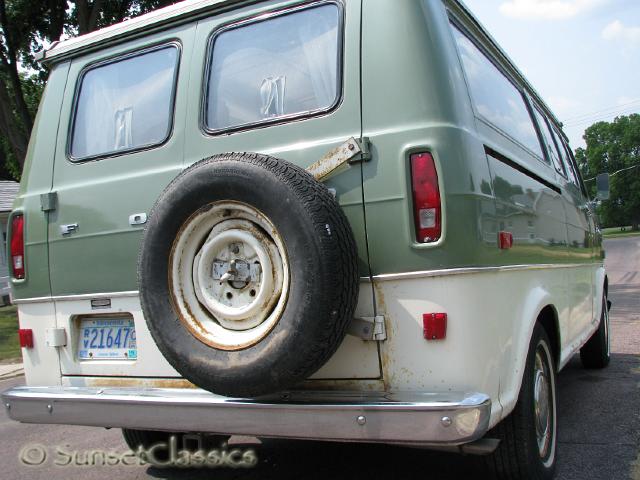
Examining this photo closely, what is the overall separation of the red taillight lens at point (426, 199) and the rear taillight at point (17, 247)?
7.36 feet

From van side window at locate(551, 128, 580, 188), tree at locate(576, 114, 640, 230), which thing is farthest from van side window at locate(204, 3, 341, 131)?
tree at locate(576, 114, 640, 230)

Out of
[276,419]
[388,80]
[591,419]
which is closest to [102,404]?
[276,419]

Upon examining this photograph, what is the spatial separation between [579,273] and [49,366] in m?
3.65

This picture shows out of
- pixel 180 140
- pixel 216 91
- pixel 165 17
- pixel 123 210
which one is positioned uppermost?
pixel 165 17

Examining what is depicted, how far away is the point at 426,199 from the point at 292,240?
1.87 feet

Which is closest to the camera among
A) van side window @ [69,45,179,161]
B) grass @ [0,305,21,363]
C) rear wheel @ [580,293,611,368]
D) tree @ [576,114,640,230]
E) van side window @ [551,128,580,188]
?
van side window @ [69,45,179,161]

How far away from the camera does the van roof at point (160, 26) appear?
3.15 m

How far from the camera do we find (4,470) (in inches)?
161

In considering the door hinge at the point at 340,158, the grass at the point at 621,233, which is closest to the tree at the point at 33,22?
the door hinge at the point at 340,158

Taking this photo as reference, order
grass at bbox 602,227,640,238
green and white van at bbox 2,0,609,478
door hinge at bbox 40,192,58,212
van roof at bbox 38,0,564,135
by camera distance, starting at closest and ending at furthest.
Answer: green and white van at bbox 2,0,609,478 < van roof at bbox 38,0,564,135 < door hinge at bbox 40,192,58,212 < grass at bbox 602,227,640,238

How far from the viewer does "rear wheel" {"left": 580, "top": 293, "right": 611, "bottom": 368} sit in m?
6.02

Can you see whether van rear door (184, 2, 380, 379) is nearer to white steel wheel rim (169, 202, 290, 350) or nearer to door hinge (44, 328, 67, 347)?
white steel wheel rim (169, 202, 290, 350)

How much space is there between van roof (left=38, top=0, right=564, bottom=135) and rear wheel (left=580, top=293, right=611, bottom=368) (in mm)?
3269

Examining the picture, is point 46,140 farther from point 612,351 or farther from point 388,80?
point 612,351
